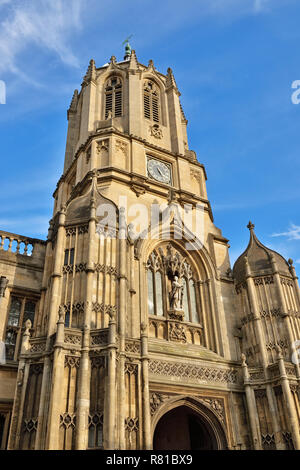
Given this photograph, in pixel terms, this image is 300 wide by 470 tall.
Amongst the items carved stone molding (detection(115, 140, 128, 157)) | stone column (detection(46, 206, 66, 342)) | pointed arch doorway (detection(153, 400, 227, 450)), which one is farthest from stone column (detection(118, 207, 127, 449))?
carved stone molding (detection(115, 140, 128, 157))

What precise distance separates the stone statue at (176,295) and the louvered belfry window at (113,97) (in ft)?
38.9

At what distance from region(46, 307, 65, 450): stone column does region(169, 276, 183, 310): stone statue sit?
6.47m

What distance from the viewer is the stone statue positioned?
774 inches

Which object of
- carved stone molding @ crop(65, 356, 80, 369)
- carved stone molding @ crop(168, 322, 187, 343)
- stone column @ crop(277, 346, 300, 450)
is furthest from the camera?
carved stone molding @ crop(168, 322, 187, 343)

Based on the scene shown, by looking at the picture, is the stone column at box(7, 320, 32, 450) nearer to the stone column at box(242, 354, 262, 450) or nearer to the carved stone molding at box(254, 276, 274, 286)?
the stone column at box(242, 354, 262, 450)

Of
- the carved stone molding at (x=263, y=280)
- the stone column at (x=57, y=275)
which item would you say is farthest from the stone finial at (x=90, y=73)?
the carved stone molding at (x=263, y=280)

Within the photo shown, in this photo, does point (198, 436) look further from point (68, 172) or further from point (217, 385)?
point (68, 172)

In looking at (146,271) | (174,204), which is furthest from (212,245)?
(146,271)

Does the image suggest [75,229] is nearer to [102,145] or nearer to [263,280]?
[102,145]

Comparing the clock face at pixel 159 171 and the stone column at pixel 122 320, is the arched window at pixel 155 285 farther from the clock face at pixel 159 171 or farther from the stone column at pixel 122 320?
the clock face at pixel 159 171

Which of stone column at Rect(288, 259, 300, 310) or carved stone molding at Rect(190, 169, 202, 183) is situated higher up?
carved stone molding at Rect(190, 169, 202, 183)

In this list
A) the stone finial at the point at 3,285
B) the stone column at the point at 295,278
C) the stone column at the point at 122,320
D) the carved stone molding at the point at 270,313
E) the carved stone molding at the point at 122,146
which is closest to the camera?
the stone column at the point at 122,320

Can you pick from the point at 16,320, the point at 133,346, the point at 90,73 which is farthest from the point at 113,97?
the point at 133,346

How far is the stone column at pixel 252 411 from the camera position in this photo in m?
16.7
